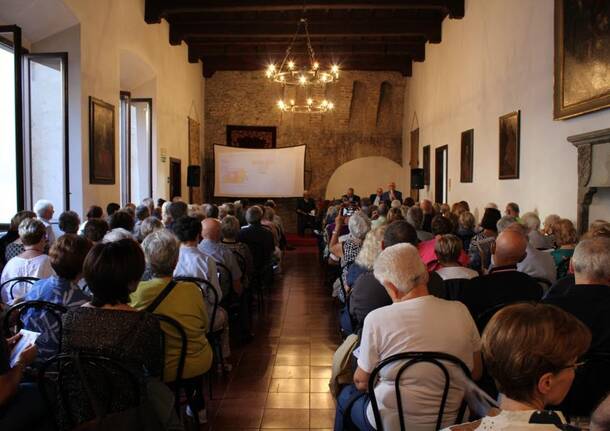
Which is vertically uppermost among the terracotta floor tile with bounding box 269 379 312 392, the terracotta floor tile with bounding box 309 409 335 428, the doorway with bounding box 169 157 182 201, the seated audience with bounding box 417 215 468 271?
the doorway with bounding box 169 157 182 201

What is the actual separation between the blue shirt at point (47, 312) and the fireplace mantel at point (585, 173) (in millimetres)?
5458

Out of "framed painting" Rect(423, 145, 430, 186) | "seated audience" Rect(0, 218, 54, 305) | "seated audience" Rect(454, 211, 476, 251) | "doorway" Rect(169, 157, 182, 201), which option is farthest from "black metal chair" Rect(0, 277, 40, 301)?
"framed painting" Rect(423, 145, 430, 186)

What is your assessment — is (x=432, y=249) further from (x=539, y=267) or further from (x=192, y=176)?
(x=192, y=176)

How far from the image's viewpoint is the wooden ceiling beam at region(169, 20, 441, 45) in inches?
500

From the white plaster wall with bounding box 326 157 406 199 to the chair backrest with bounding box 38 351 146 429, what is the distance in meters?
15.6

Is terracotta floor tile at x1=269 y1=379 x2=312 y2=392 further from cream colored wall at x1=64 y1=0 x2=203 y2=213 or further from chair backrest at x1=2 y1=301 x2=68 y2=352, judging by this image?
cream colored wall at x1=64 y1=0 x2=203 y2=213

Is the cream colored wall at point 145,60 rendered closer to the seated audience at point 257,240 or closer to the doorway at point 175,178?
the doorway at point 175,178

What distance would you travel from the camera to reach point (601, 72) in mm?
5891

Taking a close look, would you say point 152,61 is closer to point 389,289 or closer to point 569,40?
point 569,40

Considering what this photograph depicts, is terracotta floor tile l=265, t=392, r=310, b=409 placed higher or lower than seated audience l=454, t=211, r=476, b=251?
lower

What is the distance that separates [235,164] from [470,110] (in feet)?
26.1

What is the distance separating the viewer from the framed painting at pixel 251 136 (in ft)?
57.3

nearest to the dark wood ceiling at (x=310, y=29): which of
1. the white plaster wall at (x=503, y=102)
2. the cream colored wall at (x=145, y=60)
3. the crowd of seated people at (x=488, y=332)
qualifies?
the cream colored wall at (x=145, y=60)

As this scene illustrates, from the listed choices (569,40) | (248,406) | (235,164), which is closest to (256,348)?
(248,406)
